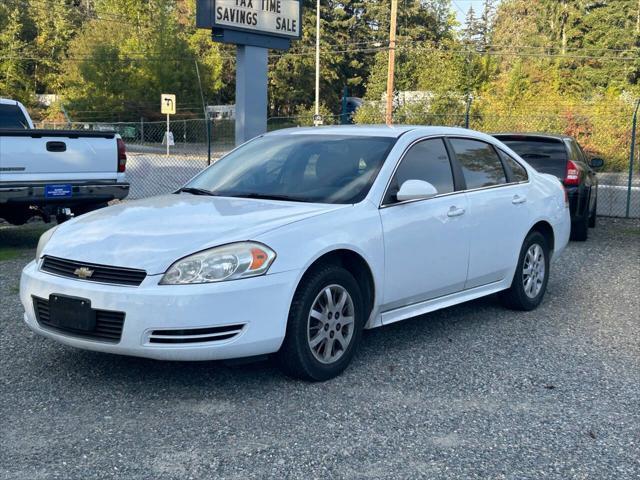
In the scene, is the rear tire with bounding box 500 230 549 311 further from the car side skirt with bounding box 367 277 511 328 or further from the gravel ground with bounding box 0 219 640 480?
the gravel ground with bounding box 0 219 640 480

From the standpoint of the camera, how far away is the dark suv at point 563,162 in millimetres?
10773

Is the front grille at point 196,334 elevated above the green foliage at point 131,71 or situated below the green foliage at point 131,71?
below

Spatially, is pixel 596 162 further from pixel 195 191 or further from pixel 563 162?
pixel 195 191

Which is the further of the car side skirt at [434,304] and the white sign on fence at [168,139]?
the white sign on fence at [168,139]

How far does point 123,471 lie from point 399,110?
2212cm

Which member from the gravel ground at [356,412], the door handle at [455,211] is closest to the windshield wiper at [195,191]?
the gravel ground at [356,412]

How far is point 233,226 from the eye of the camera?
4.55 meters

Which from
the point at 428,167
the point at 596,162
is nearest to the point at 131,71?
the point at 596,162

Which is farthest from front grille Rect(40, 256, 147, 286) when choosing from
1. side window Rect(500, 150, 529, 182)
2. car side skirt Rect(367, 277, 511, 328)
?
side window Rect(500, 150, 529, 182)

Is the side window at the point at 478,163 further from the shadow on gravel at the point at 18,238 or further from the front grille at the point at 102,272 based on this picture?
the shadow on gravel at the point at 18,238

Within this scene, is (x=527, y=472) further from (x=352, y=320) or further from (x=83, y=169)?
(x=83, y=169)

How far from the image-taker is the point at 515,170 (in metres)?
6.76

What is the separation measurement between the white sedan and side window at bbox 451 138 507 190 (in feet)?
0.05

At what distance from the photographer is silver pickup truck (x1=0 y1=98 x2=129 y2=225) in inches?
336
